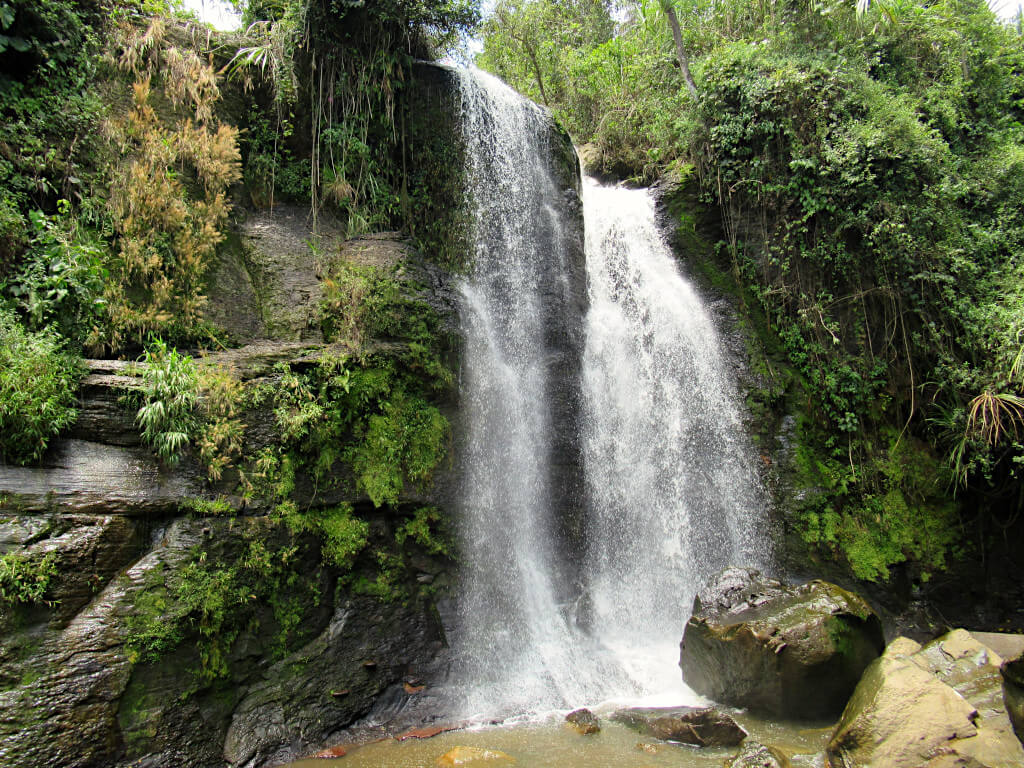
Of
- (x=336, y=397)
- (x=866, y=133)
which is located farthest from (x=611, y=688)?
(x=866, y=133)

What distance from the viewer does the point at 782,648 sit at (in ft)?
17.7

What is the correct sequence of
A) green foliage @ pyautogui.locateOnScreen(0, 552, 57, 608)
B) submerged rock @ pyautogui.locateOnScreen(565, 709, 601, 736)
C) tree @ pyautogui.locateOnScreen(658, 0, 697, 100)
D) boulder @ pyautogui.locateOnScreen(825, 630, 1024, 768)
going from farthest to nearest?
tree @ pyautogui.locateOnScreen(658, 0, 697, 100) < submerged rock @ pyautogui.locateOnScreen(565, 709, 601, 736) < green foliage @ pyautogui.locateOnScreen(0, 552, 57, 608) < boulder @ pyautogui.locateOnScreen(825, 630, 1024, 768)

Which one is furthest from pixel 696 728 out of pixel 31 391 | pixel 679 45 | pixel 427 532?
pixel 679 45

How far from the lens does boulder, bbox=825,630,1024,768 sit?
12.4ft

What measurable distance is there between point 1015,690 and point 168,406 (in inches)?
300

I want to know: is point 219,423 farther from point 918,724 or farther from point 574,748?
point 918,724

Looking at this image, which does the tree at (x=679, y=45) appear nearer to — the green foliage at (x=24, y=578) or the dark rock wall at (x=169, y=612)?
the dark rock wall at (x=169, y=612)

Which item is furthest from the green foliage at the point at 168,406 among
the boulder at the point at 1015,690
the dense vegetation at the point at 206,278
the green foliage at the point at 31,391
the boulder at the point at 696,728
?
the boulder at the point at 1015,690

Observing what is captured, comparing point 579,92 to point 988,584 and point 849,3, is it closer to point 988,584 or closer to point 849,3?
point 849,3

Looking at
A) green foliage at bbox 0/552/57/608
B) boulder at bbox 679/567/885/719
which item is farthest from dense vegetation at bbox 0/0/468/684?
boulder at bbox 679/567/885/719

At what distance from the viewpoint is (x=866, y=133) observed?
892 centimetres

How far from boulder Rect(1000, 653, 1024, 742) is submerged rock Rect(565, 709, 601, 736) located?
3.32 metres

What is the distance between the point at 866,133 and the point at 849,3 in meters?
3.84

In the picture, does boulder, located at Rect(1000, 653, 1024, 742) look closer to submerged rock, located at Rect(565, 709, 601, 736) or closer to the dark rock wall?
submerged rock, located at Rect(565, 709, 601, 736)
